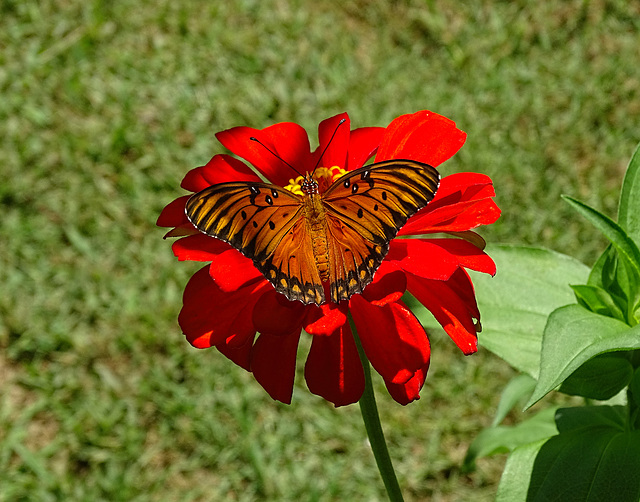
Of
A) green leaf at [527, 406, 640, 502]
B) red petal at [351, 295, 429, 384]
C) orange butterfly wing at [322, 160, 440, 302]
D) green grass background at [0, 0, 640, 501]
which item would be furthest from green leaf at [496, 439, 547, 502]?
green grass background at [0, 0, 640, 501]

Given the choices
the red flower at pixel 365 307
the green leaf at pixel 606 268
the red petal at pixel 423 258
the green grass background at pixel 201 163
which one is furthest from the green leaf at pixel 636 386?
the green grass background at pixel 201 163

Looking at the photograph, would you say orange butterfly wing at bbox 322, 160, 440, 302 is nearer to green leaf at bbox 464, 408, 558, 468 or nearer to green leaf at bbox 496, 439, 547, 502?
green leaf at bbox 496, 439, 547, 502

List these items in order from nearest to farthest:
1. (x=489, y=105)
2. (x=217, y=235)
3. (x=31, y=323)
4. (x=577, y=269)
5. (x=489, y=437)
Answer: (x=217, y=235) < (x=577, y=269) < (x=489, y=437) < (x=31, y=323) < (x=489, y=105)

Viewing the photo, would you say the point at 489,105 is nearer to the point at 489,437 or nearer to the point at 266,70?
the point at 266,70

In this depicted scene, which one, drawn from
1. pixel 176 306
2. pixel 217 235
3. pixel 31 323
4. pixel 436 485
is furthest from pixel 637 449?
pixel 31 323

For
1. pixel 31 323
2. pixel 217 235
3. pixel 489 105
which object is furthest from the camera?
pixel 489 105

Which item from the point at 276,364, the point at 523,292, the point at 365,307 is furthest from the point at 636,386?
the point at 276,364
